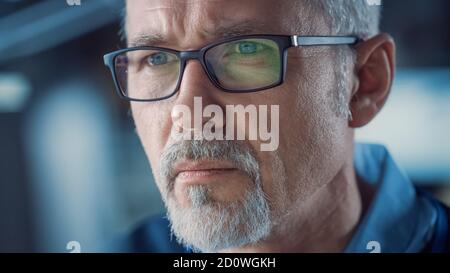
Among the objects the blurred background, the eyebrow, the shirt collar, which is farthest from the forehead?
the shirt collar

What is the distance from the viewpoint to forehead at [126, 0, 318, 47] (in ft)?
Answer: 2.66

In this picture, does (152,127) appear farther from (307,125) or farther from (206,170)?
(307,125)

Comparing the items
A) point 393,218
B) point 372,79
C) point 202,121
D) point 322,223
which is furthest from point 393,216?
point 202,121

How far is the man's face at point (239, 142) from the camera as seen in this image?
817mm

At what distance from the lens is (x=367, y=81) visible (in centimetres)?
89

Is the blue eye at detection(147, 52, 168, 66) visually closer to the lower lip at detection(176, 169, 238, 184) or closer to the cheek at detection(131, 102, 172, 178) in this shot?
the cheek at detection(131, 102, 172, 178)

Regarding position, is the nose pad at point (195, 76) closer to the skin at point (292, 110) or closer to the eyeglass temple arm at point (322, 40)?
the skin at point (292, 110)

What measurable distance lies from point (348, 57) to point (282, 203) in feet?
0.74

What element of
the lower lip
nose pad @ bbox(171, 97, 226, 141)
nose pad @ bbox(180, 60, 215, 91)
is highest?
nose pad @ bbox(180, 60, 215, 91)

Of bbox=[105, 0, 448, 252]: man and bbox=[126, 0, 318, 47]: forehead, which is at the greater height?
bbox=[126, 0, 318, 47]: forehead

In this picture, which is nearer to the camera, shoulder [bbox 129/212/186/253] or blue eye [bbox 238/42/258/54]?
blue eye [bbox 238/42/258/54]

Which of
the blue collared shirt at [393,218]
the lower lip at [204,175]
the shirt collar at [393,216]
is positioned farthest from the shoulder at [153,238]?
the shirt collar at [393,216]

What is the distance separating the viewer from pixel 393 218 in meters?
0.91
